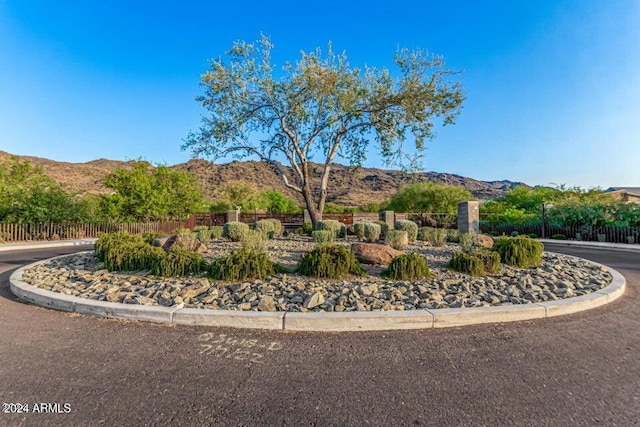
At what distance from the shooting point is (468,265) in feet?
20.3

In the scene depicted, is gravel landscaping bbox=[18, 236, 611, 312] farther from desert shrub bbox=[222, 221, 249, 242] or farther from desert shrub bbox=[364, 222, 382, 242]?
desert shrub bbox=[222, 221, 249, 242]

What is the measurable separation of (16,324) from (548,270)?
28.1 feet

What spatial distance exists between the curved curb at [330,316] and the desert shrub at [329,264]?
1.76m

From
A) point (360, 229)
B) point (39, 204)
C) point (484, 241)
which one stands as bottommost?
point (484, 241)

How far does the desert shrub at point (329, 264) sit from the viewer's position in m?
5.66

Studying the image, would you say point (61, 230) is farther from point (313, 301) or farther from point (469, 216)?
point (469, 216)

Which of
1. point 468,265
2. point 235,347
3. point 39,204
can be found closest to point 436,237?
point 468,265

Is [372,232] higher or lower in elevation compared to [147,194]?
lower

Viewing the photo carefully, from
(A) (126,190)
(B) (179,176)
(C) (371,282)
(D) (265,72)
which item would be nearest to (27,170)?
(A) (126,190)

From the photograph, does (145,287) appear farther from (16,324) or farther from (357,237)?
(357,237)

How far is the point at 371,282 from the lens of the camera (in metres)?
5.42

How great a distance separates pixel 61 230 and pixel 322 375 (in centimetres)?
2043

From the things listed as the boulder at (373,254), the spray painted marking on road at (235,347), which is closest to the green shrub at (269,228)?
the boulder at (373,254)

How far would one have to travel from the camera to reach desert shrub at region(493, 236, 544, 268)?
6965 mm
